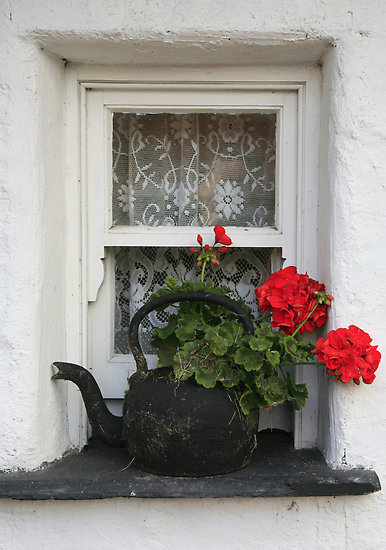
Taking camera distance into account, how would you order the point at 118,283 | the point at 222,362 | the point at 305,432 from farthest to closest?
the point at 118,283, the point at 305,432, the point at 222,362

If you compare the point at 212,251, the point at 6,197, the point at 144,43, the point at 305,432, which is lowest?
the point at 305,432

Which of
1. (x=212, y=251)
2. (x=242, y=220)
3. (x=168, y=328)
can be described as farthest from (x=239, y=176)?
(x=168, y=328)

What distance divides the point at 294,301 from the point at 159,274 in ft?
1.62

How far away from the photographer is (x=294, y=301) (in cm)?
174

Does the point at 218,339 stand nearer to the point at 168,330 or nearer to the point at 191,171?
the point at 168,330

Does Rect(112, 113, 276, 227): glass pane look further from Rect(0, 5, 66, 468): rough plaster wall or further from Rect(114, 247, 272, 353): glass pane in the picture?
Rect(0, 5, 66, 468): rough plaster wall

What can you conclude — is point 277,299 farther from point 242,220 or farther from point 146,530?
point 146,530

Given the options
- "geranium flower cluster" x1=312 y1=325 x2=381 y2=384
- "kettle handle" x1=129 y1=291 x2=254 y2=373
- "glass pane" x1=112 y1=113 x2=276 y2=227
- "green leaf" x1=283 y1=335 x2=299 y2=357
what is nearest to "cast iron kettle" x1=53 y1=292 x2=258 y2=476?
"kettle handle" x1=129 y1=291 x2=254 y2=373

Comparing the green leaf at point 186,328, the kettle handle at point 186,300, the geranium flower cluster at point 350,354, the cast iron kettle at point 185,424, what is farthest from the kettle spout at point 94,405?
the geranium flower cluster at point 350,354

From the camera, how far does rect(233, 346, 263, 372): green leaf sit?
1627 mm

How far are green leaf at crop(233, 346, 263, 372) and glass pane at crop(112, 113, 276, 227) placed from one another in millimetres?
500

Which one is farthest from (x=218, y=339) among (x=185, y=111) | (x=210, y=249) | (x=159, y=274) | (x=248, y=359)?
(x=185, y=111)

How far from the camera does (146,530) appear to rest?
171cm

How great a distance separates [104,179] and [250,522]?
1.08 meters
